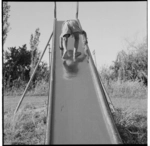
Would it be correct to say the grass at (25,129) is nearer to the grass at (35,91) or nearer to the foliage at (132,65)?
the grass at (35,91)

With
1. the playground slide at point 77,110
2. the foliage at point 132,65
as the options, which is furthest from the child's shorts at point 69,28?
the foliage at point 132,65

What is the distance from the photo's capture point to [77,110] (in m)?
3.88

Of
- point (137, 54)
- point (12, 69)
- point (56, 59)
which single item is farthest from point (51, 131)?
point (137, 54)

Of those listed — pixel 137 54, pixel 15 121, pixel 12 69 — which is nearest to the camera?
pixel 15 121

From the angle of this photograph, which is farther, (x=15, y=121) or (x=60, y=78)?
(x=15, y=121)

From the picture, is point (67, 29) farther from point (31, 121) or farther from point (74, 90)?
point (31, 121)

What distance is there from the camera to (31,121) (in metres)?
6.41

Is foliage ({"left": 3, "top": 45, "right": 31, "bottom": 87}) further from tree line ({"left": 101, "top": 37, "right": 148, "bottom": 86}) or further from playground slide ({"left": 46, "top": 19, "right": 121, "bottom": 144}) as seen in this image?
playground slide ({"left": 46, "top": 19, "right": 121, "bottom": 144})

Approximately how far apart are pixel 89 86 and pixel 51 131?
4.92 feet

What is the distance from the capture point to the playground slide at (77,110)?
3.37m

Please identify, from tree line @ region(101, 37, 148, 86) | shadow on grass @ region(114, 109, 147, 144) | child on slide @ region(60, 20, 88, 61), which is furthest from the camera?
tree line @ region(101, 37, 148, 86)

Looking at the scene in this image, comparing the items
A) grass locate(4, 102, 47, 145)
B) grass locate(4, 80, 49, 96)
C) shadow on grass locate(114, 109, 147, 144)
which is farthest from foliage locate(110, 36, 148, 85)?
grass locate(4, 102, 47, 145)

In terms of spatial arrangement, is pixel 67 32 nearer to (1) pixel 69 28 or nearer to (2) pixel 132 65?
(1) pixel 69 28

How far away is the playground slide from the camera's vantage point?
3.37 metres
